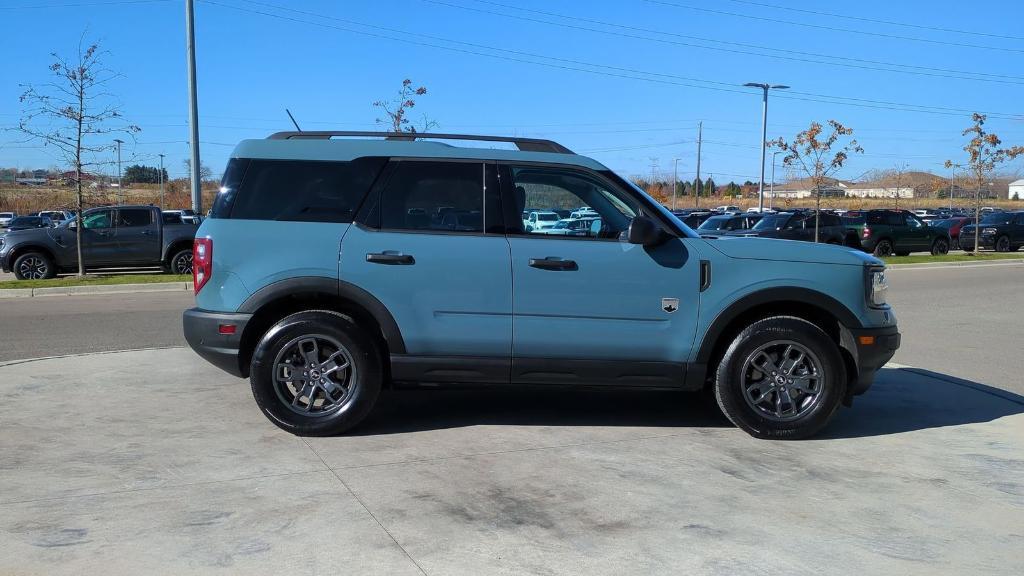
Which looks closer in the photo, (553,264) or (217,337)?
(553,264)

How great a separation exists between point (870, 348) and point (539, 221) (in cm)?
237

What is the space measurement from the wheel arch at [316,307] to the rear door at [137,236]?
49.6 ft

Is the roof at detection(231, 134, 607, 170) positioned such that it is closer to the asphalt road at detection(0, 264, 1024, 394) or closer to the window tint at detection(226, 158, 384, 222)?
the window tint at detection(226, 158, 384, 222)

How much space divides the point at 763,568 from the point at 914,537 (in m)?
0.94

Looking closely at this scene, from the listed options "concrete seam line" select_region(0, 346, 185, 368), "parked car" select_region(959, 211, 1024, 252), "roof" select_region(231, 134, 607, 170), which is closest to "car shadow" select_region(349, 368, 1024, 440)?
"roof" select_region(231, 134, 607, 170)

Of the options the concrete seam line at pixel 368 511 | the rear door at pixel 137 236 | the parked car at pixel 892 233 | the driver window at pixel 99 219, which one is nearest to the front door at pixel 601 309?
the concrete seam line at pixel 368 511

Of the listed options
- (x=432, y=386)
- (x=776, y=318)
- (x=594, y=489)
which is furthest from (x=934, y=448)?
(x=432, y=386)

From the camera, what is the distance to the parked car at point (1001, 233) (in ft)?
113

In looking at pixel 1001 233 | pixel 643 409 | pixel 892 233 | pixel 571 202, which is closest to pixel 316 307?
pixel 571 202

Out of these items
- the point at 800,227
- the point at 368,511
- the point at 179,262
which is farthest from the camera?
the point at 800,227

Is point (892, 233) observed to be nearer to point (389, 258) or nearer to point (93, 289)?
point (93, 289)

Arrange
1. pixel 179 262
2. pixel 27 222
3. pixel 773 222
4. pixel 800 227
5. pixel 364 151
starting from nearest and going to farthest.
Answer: pixel 364 151 < pixel 179 262 < pixel 800 227 < pixel 773 222 < pixel 27 222

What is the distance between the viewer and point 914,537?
4117 mm

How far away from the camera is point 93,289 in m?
15.9
